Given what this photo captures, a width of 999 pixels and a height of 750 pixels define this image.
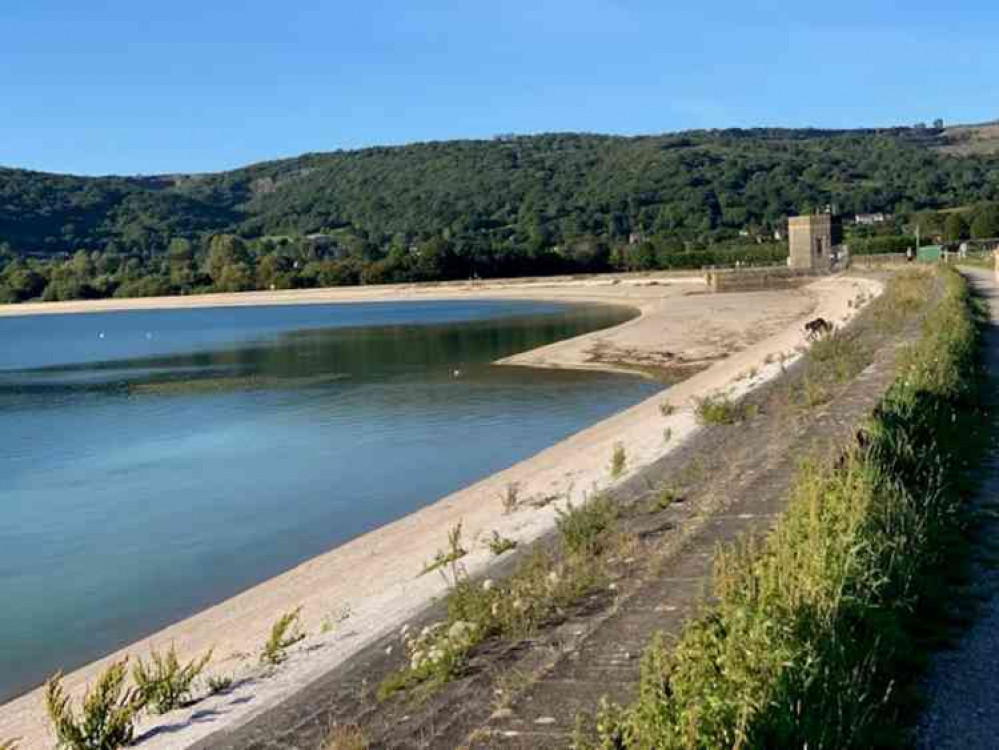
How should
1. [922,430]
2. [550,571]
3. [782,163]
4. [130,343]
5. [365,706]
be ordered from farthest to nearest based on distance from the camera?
[782,163] < [130,343] < [922,430] < [550,571] < [365,706]

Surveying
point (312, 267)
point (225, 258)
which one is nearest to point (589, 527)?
point (312, 267)

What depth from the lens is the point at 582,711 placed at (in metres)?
5.36

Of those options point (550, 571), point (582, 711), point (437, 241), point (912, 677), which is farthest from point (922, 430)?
point (437, 241)

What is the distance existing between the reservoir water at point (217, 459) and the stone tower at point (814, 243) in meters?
28.2

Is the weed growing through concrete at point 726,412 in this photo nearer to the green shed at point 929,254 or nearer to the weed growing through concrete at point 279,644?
the weed growing through concrete at point 279,644

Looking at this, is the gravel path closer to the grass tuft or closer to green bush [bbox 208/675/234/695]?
green bush [bbox 208/675/234/695]

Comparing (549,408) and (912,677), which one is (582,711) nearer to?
(912,677)

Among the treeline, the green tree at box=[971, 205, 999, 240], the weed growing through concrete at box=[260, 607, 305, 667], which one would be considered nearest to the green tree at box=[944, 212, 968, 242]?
the green tree at box=[971, 205, 999, 240]

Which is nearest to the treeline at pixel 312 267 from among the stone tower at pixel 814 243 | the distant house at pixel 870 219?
the stone tower at pixel 814 243

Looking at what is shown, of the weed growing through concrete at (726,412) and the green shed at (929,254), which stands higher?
the green shed at (929,254)

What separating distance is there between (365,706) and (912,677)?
2876mm

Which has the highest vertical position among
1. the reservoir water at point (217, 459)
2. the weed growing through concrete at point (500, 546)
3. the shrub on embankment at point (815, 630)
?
the shrub on embankment at point (815, 630)

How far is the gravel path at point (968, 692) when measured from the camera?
489cm

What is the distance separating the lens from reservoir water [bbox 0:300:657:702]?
521 inches
